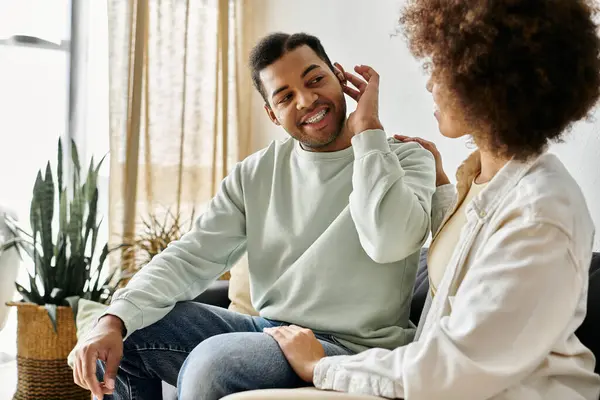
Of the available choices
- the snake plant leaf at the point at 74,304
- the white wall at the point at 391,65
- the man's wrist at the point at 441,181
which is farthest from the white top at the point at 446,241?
the snake plant leaf at the point at 74,304

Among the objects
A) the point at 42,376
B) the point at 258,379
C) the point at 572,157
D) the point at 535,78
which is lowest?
the point at 42,376

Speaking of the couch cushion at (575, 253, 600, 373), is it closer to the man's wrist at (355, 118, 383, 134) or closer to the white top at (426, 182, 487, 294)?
the white top at (426, 182, 487, 294)

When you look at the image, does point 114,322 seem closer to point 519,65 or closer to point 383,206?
point 383,206

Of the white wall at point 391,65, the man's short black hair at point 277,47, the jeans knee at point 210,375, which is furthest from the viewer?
the man's short black hair at point 277,47

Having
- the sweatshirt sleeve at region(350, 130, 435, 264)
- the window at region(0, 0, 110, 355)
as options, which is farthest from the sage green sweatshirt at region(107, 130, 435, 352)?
the window at region(0, 0, 110, 355)

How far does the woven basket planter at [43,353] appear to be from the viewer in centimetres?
326

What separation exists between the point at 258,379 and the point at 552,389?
52cm

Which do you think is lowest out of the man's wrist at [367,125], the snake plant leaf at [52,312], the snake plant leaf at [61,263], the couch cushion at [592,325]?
the snake plant leaf at [52,312]

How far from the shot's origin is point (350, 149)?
74.5 inches

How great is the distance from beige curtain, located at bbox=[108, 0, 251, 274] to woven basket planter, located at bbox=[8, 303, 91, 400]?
0.93 meters

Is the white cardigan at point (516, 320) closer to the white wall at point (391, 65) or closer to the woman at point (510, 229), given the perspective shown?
the woman at point (510, 229)

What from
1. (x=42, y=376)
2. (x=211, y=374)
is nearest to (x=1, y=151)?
(x=42, y=376)

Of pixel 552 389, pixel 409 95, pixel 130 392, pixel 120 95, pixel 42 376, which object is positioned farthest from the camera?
pixel 120 95

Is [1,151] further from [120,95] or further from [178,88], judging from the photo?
[178,88]
